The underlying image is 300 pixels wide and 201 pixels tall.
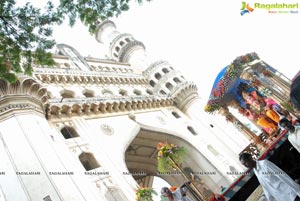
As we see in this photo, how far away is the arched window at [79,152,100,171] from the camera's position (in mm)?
17297

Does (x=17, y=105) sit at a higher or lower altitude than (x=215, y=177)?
higher

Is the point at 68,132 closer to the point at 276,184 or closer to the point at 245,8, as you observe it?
the point at 245,8

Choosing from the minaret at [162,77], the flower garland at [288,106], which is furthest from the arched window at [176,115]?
the flower garland at [288,106]

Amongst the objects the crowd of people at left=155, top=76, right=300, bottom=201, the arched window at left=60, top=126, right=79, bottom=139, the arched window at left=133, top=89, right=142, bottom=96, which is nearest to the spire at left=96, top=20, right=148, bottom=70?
the arched window at left=133, top=89, right=142, bottom=96

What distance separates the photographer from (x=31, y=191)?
12055mm

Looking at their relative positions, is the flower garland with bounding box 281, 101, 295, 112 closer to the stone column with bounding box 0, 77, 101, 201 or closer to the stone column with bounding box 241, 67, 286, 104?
the stone column with bounding box 241, 67, 286, 104

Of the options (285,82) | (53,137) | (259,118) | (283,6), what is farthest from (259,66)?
(53,137)

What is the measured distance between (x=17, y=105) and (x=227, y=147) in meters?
16.8

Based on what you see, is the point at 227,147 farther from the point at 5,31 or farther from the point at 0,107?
the point at 5,31

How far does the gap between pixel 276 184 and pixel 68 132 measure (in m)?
14.3

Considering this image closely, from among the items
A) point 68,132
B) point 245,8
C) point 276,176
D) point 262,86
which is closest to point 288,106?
point 262,86

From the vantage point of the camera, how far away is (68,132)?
18641mm

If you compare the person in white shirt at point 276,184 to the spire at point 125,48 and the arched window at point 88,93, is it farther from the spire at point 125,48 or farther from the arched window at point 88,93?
the spire at point 125,48

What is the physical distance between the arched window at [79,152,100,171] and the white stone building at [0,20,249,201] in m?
0.06
